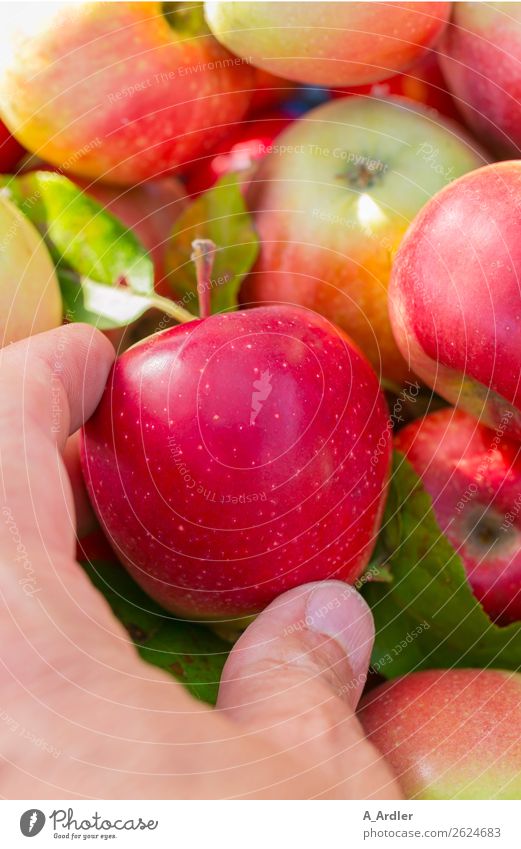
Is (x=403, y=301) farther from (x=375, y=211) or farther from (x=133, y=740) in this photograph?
(x=133, y=740)

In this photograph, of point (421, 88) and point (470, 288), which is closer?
point (470, 288)

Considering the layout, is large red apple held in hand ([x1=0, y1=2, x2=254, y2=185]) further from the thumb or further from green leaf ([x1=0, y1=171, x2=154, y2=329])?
the thumb

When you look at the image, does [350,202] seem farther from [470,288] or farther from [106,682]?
[106,682]

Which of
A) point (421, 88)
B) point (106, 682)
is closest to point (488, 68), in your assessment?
point (421, 88)

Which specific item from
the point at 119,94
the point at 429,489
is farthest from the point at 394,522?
the point at 119,94

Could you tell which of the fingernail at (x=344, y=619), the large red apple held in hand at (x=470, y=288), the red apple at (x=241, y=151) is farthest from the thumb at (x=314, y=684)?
the red apple at (x=241, y=151)

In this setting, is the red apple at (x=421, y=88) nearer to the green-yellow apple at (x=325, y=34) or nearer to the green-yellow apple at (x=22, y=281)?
the green-yellow apple at (x=325, y=34)
